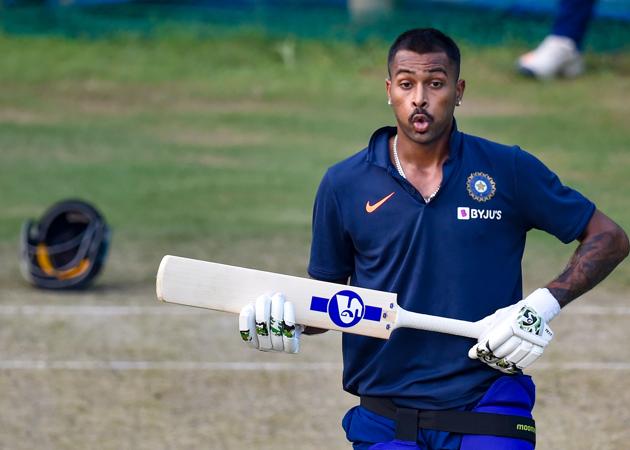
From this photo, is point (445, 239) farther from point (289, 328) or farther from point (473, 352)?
point (289, 328)

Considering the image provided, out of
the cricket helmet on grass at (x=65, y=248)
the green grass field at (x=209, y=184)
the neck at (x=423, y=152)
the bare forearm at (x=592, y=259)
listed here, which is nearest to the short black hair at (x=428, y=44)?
the neck at (x=423, y=152)

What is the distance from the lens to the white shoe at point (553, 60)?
20359 mm

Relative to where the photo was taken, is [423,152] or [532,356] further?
[423,152]

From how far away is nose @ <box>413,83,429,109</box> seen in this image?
16.4 ft

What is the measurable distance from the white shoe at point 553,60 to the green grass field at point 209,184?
0.80 feet

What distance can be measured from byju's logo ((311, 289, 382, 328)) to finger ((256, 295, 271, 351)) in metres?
0.19

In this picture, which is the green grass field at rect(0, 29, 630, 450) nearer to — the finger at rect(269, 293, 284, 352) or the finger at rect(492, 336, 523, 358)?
the finger at rect(269, 293, 284, 352)

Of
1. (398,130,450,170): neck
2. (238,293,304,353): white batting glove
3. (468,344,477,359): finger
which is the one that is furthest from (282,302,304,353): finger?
(398,130,450,170): neck

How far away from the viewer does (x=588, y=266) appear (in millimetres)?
5152

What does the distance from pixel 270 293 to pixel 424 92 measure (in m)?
0.91

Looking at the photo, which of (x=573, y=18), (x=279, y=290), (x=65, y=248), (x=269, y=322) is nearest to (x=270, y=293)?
(x=279, y=290)

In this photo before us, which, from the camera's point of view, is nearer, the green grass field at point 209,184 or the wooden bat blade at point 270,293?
the wooden bat blade at point 270,293

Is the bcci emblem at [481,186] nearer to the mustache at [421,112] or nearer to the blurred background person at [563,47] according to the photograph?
the mustache at [421,112]

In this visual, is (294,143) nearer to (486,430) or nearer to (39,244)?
(39,244)
